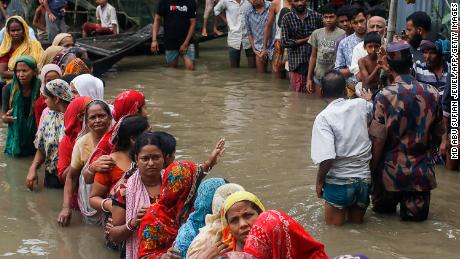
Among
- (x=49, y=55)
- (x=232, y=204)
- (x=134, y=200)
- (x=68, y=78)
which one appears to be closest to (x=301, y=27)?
(x=49, y=55)

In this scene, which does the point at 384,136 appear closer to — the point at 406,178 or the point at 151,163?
the point at 406,178

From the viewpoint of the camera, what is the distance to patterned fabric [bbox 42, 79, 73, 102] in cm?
741

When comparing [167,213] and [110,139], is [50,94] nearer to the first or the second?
[110,139]

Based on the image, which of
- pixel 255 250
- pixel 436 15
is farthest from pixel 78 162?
pixel 436 15

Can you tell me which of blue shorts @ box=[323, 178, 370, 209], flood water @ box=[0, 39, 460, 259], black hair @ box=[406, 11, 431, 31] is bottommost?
flood water @ box=[0, 39, 460, 259]

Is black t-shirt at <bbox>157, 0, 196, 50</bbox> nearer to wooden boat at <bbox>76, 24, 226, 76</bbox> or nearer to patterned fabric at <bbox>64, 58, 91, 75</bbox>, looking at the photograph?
wooden boat at <bbox>76, 24, 226, 76</bbox>

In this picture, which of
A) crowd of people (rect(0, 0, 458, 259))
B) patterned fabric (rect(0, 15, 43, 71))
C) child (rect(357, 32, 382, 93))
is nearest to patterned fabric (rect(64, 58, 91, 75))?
crowd of people (rect(0, 0, 458, 259))

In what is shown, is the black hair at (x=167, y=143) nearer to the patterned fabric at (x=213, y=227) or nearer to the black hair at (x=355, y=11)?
the patterned fabric at (x=213, y=227)

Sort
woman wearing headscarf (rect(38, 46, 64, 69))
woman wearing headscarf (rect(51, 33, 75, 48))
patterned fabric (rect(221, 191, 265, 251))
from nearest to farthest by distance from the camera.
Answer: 1. patterned fabric (rect(221, 191, 265, 251))
2. woman wearing headscarf (rect(38, 46, 64, 69))
3. woman wearing headscarf (rect(51, 33, 75, 48))

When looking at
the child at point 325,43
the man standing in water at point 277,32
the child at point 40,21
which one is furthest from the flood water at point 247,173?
the child at point 40,21

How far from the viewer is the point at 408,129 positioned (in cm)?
613

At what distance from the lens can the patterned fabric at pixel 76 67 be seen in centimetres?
845

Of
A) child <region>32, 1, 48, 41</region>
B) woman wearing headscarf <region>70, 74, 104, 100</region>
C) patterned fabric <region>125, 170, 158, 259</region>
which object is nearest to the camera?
patterned fabric <region>125, 170, 158, 259</region>

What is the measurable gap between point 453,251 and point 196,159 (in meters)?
3.20
